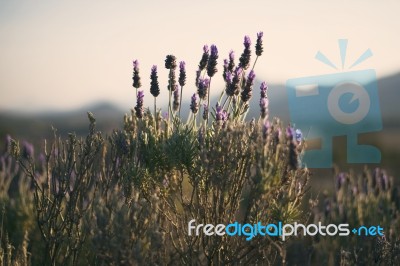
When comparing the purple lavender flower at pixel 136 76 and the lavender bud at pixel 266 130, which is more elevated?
the purple lavender flower at pixel 136 76

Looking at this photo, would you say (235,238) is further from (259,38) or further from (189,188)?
(189,188)

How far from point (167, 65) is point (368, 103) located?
2710 mm

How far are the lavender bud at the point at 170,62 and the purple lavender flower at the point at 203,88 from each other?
0.26m

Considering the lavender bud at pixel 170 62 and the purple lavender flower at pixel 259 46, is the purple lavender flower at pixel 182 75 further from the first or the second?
the purple lavender flower at pixel 259 46

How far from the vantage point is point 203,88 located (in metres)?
3.60

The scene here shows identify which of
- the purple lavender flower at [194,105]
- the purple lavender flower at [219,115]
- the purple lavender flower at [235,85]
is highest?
the purple lavender flower at [235,85]

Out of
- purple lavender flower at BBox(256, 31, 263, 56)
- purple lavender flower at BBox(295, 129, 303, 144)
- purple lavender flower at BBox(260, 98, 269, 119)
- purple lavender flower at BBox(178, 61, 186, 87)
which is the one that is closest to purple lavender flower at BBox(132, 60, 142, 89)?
purple lavender flower at BBox(178, 61, 186, 87)

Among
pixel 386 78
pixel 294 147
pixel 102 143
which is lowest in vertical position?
pixel 294 147

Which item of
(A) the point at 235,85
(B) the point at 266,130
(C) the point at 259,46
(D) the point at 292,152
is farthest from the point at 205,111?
(D) the point at 292,152

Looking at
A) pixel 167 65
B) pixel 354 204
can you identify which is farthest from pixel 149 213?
pixel 354 204

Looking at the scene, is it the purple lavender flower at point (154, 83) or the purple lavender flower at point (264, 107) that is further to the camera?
the purple lavender flower at point (154, 83)

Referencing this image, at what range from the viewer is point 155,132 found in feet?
12.2

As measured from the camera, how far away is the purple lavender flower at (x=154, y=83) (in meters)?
3.80

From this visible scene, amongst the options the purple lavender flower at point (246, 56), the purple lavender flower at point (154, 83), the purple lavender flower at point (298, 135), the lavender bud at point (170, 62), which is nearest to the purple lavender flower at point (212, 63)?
the purple lavender flower at point (246, 56)
